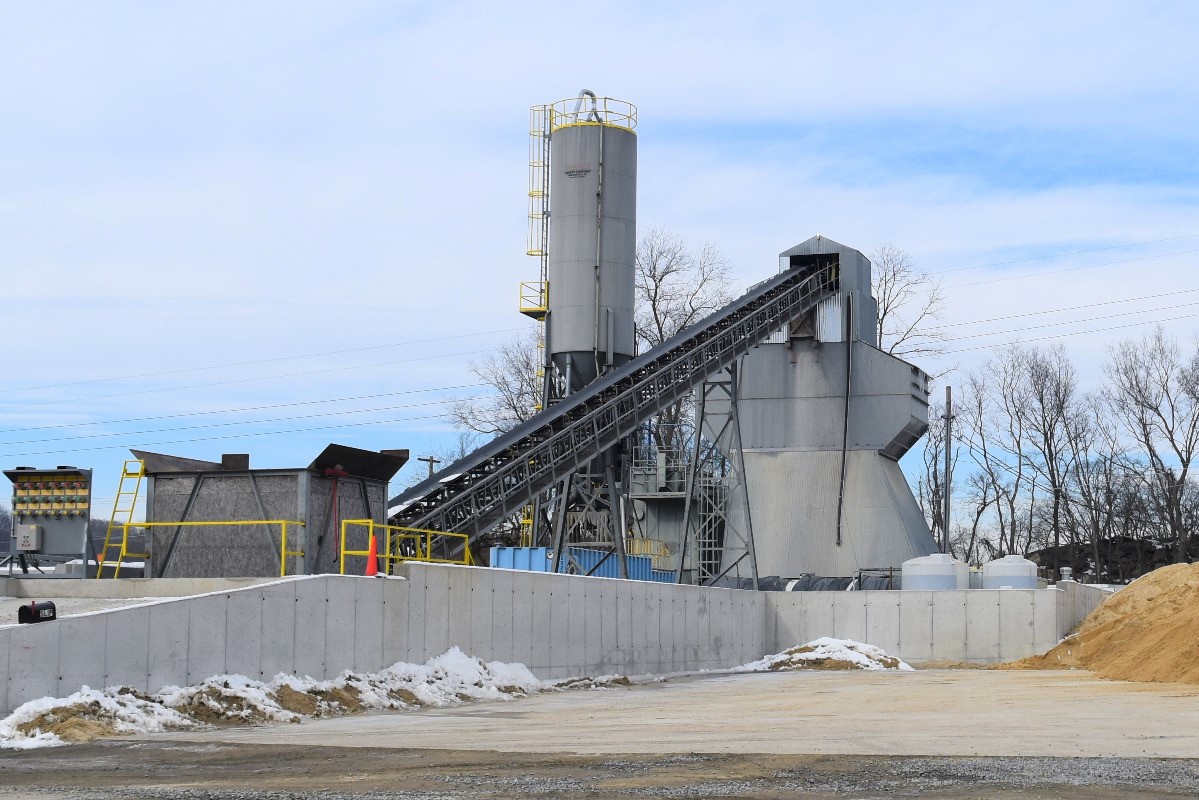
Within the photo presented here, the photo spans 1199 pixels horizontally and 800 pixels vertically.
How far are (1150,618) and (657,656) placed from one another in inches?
458

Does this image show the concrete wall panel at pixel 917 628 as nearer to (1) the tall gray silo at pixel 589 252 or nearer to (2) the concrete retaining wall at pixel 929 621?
(2) the concrete retaining wall at pixel 929 621

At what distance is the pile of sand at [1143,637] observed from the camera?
2506 centimetres

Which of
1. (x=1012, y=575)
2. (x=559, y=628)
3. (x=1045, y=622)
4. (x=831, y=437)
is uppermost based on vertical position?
(x=831, y=437)

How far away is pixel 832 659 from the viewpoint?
→ 111 ft

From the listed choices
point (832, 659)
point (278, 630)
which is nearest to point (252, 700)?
point (278, 630)

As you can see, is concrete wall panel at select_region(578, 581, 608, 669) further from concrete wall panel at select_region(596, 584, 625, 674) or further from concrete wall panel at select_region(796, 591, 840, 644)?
concrete wall panel at select_region(796, 591, 840, 644)

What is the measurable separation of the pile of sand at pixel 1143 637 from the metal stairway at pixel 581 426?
11.2 m

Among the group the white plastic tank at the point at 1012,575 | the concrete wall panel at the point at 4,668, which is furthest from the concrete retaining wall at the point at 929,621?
the concrete wall panel at the point at 4,668

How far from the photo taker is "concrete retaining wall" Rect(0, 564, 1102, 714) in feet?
53.4

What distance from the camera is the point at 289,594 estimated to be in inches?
743

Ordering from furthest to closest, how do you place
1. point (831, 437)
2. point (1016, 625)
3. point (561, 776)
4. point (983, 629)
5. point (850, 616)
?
point (831, 437) → point (850, 616) → point (983, 629) → point (1016, 625) → point (561, 776)

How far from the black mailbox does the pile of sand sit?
17.6 m

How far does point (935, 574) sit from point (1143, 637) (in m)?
8.38

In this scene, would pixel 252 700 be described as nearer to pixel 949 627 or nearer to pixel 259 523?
pixel 259 523
